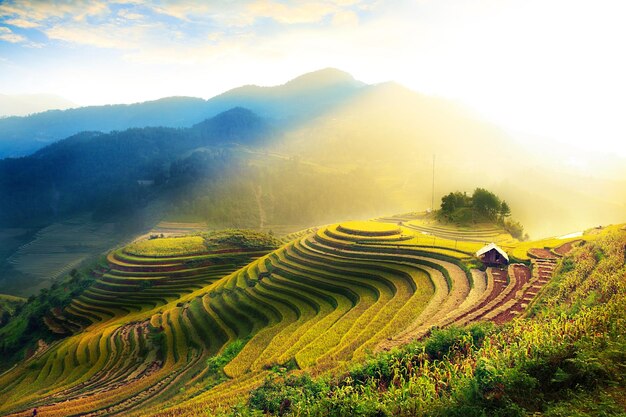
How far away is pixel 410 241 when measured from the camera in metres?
31.2

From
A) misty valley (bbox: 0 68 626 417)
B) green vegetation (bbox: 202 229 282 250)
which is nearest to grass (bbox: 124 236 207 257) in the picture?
misty valley (bbox: 0 68 626 417)

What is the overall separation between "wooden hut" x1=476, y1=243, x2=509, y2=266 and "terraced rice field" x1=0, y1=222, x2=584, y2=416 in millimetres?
780

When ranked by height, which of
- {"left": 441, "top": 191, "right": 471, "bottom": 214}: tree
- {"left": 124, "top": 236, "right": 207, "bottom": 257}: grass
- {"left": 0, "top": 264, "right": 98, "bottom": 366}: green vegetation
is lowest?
{"left": 0, "top": 264, "right": 98, "bottom": 366}: green vegetation

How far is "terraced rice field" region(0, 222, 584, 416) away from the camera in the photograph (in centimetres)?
1686

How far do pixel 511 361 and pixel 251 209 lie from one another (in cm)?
10446

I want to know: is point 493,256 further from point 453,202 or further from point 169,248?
point 169,248

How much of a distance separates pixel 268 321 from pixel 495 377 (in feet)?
62.8

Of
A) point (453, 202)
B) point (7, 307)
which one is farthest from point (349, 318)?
point (7, 307)

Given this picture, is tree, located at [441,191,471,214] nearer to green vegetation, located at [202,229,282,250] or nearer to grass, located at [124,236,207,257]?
green vegetation, located at [202,229,282,250]

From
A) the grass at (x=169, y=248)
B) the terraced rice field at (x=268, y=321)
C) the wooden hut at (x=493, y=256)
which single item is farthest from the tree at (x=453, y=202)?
the grass at (x=169, y=248)

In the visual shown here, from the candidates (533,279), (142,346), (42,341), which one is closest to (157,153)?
Answer: (42,341)

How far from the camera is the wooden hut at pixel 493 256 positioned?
2536 centimetres

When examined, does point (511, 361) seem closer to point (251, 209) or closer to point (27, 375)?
point (27, 375)

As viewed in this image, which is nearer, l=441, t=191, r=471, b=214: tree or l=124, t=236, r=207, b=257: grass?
l=441, t=191, r=471, b=214: tree
